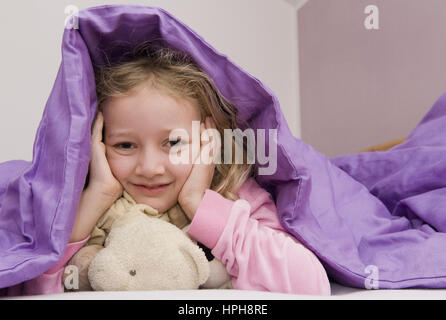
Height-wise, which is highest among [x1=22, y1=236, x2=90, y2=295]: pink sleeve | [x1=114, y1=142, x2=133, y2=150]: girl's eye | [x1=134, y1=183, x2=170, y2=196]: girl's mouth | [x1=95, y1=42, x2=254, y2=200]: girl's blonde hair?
[x1=95, y1=42, x2=254, y2=200]: girl's blonde hair

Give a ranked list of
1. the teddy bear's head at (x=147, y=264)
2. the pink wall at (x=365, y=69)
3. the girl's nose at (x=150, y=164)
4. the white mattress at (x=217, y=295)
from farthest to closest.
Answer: the pink wall at (x=365, y=69)
the girl's nose at (x=150, y=164)
the teddy bear's head at (x=147, y=264)
the white mattress at (x=217, y=295)

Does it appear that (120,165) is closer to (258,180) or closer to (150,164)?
(150,164)

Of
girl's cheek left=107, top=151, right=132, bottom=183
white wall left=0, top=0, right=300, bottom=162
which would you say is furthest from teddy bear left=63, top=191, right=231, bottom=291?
white wall left=0, top=0, right=300, bottom=162

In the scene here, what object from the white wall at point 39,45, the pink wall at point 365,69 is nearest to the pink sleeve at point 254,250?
the white wall at point 39,45

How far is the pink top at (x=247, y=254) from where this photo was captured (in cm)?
67

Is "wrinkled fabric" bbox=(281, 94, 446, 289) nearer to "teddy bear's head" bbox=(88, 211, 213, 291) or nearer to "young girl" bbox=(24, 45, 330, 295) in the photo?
"young girl" bbox=(24, 45, 330, 295)

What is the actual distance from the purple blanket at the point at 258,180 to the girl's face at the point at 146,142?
54mm

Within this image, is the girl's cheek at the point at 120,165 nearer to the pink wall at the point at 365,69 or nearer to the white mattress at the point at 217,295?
the white mattress at the point at 217,295

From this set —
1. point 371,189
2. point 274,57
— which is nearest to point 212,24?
point 274,57

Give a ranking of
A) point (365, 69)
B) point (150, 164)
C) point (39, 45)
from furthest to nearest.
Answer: point (365, 69), point (39, 45), point (150, 164)

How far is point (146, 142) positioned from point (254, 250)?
0.82ft

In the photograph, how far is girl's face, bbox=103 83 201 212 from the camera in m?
0.77

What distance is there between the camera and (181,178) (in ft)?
2.64

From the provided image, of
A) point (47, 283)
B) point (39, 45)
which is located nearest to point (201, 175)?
point (47, 283)
